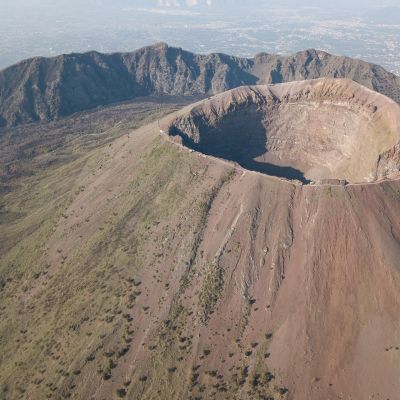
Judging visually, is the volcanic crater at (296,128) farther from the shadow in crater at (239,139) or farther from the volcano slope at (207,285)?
the volcano slope at (207,285)

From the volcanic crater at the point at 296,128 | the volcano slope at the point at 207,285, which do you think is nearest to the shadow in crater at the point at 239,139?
the volcanic crater at the point at 296,128

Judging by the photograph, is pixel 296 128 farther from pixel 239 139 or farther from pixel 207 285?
pixel 207 285

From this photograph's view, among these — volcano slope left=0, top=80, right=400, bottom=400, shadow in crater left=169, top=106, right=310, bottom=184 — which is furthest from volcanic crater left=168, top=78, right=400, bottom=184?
volcano slope left=0, top=80, right=400, bottom=400

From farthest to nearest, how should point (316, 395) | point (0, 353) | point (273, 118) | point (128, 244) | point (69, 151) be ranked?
point (69, 151) → point (273, 118) → point (128, 244) → point (0, 353) → point (316, 395)

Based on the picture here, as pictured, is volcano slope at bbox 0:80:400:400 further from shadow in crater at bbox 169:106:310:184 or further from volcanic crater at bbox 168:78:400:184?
shadow in crater at bbox 169:106:310:184

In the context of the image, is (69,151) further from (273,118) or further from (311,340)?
(311,340)

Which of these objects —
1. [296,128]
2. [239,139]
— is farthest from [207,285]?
[296,128]

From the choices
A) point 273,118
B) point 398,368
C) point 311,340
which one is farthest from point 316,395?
point 273,118

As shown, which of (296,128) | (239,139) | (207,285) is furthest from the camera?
(239,139)
